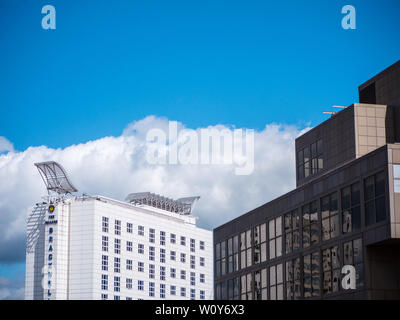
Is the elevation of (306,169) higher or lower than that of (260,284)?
higher

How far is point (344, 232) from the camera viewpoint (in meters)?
67.7

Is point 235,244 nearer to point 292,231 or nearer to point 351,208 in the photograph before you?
point 292,231

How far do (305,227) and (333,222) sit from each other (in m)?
6.15

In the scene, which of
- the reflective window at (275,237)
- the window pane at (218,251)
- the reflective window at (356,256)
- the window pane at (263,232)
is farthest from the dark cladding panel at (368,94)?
the window pane at (218,251)

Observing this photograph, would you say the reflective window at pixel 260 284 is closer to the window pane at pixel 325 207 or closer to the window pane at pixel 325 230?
the window pane at pixel 325 230

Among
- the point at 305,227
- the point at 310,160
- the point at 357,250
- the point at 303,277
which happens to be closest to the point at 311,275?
the point at 303,277

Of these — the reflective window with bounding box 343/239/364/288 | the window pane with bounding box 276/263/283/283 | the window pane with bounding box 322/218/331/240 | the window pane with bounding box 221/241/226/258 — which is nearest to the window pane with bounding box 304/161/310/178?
the window pane with bounding box 276/263/283/283

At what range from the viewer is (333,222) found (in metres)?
69.9

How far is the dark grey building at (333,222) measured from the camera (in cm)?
6272

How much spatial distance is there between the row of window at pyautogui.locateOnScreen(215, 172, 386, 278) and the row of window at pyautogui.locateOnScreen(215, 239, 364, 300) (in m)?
1.38

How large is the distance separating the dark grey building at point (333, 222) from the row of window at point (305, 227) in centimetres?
9

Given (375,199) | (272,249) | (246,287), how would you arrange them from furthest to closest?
(246,287), (272,249), (375,199)
